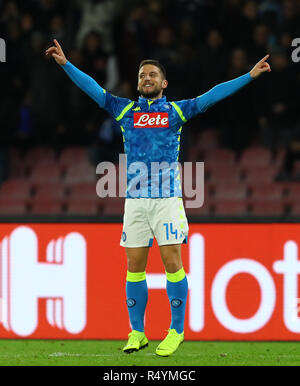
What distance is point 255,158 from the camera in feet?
33.8

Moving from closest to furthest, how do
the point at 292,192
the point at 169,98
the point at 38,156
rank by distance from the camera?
1. the point at 169,98
2. the point at 292,192
3. the point at 38,156

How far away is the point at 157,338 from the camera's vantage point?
24.9 ft

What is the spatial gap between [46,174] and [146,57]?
6.05 feet

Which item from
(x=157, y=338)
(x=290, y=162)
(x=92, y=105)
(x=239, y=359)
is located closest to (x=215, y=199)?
(x=290, y=162)

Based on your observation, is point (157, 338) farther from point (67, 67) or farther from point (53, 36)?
point (53, 36)

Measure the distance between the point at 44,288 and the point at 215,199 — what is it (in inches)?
110

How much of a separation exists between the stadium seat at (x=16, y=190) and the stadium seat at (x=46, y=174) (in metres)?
0.14

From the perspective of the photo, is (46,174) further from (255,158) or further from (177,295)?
(177,295)

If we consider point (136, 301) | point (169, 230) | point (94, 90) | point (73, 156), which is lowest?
point (136, 301)

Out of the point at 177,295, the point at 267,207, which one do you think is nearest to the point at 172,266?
the point at 177,295

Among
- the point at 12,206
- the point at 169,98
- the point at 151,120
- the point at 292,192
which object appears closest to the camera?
the point at 151,120

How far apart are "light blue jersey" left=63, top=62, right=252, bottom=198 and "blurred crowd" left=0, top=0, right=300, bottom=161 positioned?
139 inches

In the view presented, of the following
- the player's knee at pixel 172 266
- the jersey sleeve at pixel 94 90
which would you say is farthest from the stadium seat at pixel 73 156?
the player's knee at pixel 172 266

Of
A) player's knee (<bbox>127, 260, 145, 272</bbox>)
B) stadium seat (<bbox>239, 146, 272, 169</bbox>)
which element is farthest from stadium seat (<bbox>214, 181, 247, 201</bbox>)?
player's knee (<bbox>127, 260, 145, 272</bbox>)
